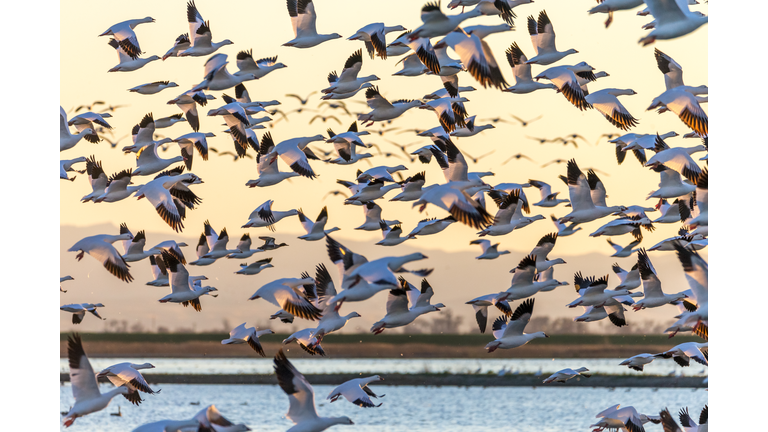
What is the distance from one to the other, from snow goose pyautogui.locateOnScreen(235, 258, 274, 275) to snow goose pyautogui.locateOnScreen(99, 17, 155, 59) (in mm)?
4634

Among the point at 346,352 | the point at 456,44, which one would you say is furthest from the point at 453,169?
the point at 346,352

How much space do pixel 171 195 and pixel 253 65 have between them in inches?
130

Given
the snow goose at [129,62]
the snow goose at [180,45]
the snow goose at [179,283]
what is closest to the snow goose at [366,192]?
the snow goose at [179,283]

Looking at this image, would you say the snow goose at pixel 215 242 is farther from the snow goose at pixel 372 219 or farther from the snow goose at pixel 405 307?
the snow goose at pixel 405 307

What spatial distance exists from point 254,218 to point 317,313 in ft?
12.1

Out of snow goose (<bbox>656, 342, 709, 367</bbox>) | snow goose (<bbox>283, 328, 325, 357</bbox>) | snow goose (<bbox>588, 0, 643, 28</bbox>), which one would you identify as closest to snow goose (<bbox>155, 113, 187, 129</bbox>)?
snow goose (<bbox>283, 328, 325, 357</bbox>)

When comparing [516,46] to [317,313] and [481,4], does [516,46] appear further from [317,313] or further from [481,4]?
[317,313]

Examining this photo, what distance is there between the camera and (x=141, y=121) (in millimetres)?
15367

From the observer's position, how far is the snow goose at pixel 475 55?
1158 centimetres

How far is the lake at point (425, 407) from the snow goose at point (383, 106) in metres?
12.5

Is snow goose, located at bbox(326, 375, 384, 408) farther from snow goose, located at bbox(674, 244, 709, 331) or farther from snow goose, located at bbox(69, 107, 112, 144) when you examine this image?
→ snow goose, located at bbox(69, 107, 112, 144)

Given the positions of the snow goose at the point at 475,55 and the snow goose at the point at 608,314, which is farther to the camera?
the snow goose at the point at 608,314

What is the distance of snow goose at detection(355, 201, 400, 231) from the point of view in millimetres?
16812

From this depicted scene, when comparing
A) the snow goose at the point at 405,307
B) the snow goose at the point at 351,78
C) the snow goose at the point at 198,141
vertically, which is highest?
the snow goose at the point at 351,78
